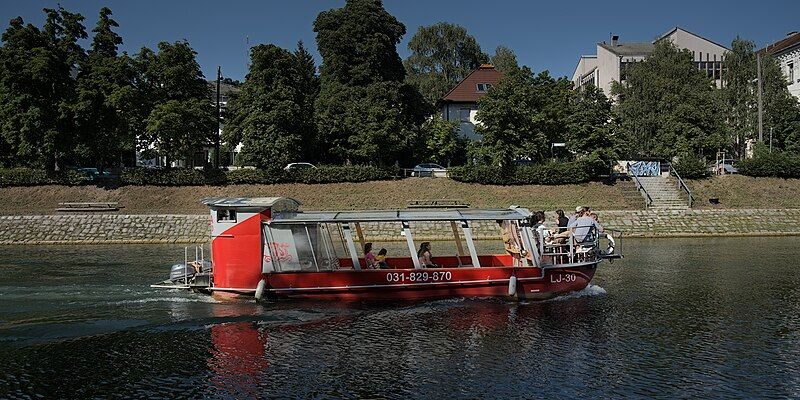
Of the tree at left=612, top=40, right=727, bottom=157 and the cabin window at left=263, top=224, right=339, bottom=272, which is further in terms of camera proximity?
the tree at left=612, top=40, right=727, bottom=157

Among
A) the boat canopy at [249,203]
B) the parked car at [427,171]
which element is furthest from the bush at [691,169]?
the boat canopy at [249,203]

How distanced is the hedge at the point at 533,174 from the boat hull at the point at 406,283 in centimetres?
3140

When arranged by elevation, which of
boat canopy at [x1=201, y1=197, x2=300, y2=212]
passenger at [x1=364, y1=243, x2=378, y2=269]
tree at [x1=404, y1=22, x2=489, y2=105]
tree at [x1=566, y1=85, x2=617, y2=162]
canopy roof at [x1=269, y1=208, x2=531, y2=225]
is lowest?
passenger at [x1=364, y1=243, x2=378, y2=269]

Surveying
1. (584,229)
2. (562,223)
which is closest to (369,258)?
(562,223)

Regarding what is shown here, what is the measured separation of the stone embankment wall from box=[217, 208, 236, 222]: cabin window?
2093 centimetres

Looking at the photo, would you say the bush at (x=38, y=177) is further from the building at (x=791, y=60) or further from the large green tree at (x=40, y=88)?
the building at (x=791, y=60)

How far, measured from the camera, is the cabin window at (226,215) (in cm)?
2153

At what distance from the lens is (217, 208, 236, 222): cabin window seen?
21.5 m

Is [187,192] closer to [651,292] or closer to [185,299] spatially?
[185,299]

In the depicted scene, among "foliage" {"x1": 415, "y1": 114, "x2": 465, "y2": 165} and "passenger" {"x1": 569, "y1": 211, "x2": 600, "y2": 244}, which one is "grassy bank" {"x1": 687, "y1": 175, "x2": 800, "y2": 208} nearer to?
"foliage" {"x1": 415, "y1": 114, "x2": 465, "y2": 165}

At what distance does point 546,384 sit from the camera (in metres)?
13.9

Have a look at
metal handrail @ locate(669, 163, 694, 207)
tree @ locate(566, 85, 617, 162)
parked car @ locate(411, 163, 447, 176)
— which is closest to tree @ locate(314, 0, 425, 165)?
parked car @ locate(411, 163, 447, 176)

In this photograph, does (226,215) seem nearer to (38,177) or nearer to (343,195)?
(343,195)

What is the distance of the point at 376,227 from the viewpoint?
4328cm
